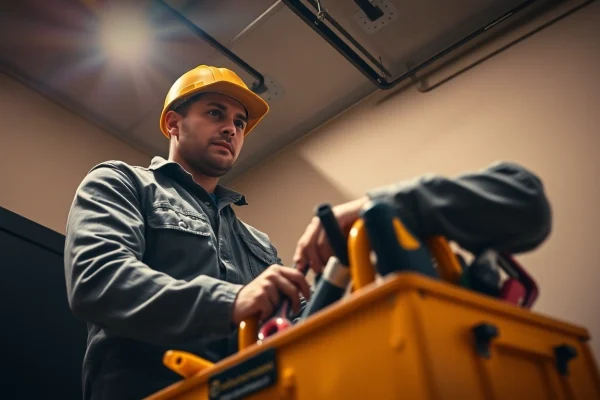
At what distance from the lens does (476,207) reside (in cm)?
63

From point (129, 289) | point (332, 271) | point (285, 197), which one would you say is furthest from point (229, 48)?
point (332, 271)

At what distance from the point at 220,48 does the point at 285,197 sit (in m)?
0.62

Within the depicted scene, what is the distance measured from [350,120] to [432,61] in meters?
0.40

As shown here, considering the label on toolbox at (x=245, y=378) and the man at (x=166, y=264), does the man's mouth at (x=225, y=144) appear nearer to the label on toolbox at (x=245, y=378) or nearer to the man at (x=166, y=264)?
the man at (x=166, y=264)

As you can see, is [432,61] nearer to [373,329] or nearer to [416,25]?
[416,25]

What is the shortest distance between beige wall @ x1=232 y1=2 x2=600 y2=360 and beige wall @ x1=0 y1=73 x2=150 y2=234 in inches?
27.4

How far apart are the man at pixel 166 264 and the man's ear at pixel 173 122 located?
0.01m

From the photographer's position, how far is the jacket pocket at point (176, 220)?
1029 mm

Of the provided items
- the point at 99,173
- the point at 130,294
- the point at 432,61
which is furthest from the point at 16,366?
the point at 432,61

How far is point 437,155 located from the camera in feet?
5.90

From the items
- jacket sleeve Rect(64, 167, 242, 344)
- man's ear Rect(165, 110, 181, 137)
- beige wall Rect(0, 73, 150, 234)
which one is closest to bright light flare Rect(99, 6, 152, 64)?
beige wall Rect(0, 73, 150, 234)

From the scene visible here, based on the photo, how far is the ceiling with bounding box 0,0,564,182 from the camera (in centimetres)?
191

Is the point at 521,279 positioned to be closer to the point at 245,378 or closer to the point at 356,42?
the point at 245,378

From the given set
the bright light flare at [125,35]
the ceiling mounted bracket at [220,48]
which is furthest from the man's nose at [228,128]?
the bright light flare at [125,35]
